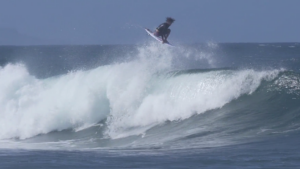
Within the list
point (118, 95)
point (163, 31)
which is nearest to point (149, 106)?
point (118, 95)

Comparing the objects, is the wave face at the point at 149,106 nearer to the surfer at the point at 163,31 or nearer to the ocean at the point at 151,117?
the ocean at the point at 151,117

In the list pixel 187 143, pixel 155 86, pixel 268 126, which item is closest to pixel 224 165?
pixel 187 143

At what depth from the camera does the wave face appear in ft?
58.1

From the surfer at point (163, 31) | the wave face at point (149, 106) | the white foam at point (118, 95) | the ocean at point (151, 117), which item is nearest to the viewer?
the ocean at point (151, 117)

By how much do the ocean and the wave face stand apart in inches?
1.6

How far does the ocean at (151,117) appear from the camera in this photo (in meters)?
13.3

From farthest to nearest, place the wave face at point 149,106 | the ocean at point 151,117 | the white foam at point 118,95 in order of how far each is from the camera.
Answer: the white foam at point 118,95 < the wave face at point 149,106 < the ocean at point 151,117

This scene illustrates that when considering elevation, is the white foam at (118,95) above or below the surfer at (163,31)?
below

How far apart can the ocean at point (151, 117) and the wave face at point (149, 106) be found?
0.14 feet

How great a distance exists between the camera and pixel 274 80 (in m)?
21.4

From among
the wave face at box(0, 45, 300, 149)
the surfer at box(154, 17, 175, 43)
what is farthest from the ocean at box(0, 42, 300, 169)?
the surfer at box(154, 17, 175, 43)

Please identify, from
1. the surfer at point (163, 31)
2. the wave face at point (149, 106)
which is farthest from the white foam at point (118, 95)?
the surfer at point (163, 31)

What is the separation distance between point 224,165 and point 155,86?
11775 millimetres

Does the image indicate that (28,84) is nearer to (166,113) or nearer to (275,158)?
(166,113)
